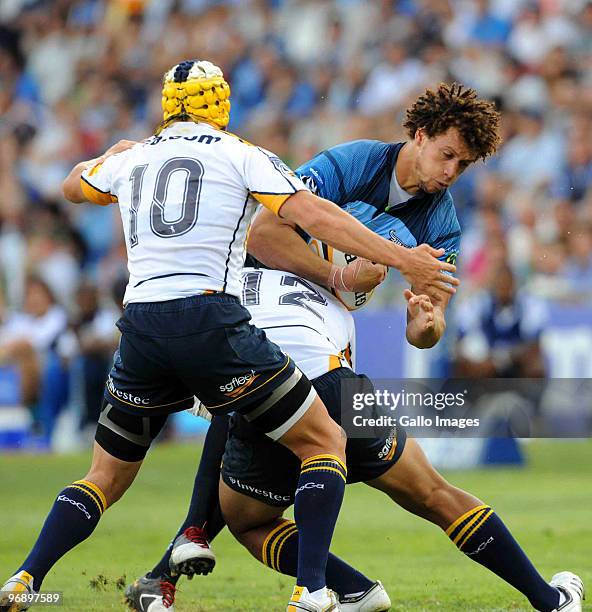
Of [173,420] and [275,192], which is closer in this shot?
[275,192]

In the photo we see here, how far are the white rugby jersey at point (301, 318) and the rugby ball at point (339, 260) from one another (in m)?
0.03

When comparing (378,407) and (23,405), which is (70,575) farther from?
(23,405)

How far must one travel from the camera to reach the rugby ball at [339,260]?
5.96 metres

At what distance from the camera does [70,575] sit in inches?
283

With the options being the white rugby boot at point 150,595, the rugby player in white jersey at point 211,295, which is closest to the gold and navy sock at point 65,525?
the rugby player in white jersey at point 211,295

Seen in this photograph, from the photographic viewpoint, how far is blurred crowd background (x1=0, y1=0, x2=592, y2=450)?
14.0 meters

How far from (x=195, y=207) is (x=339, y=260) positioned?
105cm

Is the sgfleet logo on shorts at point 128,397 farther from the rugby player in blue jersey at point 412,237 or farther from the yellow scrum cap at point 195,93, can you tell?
the yellow scrum cap at point 195,93

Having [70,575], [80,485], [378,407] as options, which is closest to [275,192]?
[378,407]

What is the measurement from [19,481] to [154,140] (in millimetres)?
7349

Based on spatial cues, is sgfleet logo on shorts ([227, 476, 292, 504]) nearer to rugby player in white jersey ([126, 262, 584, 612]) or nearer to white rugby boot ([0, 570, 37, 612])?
rugby player in white jersey ([126, 262, 584, 612])

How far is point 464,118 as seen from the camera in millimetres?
5824

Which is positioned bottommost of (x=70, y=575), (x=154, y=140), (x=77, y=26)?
(x=70, y=575)

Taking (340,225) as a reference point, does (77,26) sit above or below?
above
